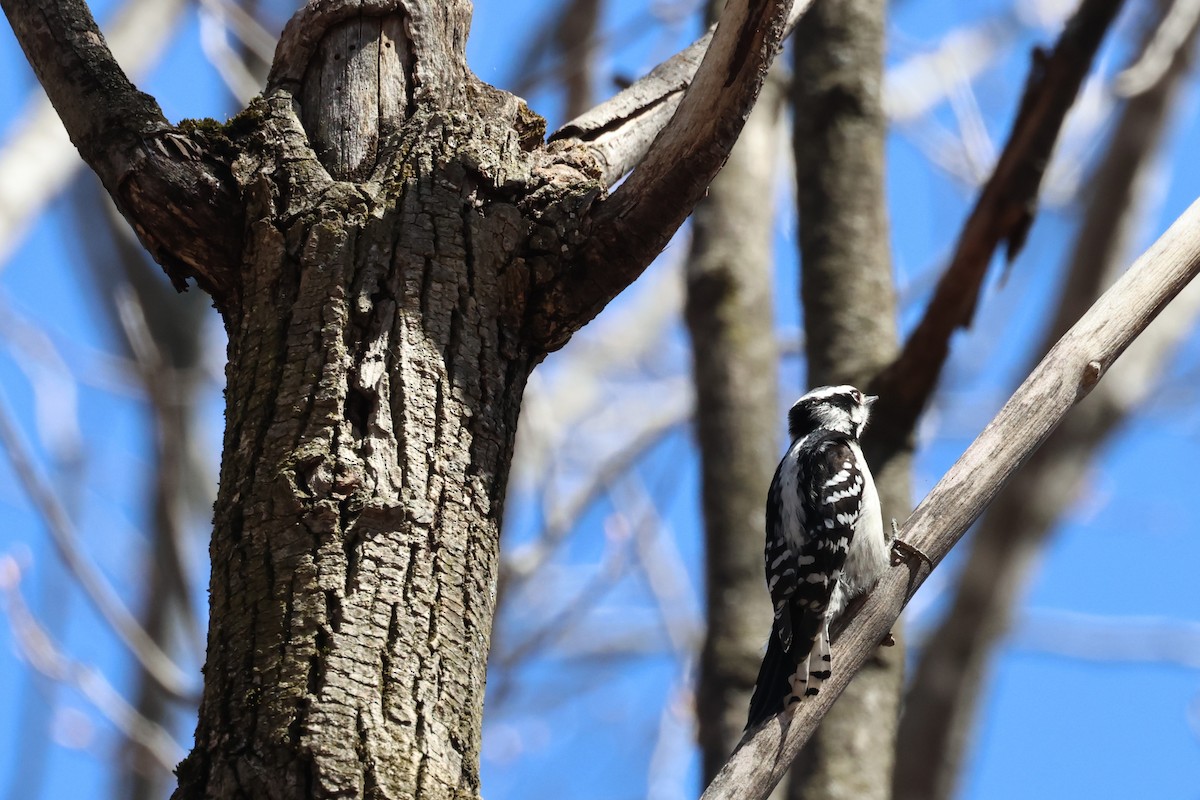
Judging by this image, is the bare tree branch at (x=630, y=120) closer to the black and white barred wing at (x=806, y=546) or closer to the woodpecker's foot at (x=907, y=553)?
the woodpecker's foot at (x=907, y=553)

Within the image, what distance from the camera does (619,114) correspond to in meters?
3.17

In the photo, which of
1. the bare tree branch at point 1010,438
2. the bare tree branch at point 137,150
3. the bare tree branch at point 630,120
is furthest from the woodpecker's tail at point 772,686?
the bare tree branch at point 137,150

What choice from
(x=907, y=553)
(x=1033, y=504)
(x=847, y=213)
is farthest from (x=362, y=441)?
(x=1033, y=504)

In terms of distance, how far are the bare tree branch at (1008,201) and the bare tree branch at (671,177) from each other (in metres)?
2.10

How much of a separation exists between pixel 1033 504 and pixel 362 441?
3.69 meters

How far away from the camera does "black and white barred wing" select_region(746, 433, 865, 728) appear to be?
132 inches

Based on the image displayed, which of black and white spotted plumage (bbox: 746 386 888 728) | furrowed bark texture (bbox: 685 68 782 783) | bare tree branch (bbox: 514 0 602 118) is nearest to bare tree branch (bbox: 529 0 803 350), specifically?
black and white spotted plumage (bbox: 746 386 888 728)

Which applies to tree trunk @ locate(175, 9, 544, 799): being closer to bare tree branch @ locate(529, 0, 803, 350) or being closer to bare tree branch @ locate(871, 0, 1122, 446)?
bare tree branch @ locate(529, 0, 803, 350)

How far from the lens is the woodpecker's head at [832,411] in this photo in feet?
15.6

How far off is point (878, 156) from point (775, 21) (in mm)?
2761

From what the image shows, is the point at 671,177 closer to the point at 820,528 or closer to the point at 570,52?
the point at 820,528

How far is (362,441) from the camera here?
2359 millimetres

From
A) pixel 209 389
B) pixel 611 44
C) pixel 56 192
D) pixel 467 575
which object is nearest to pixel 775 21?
pixel 467 575

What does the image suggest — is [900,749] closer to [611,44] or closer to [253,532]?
[253,532]
